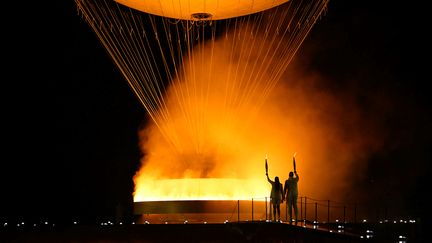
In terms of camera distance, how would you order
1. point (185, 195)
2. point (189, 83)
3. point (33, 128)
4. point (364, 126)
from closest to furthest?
point (185, 195)
point (189, 83)
point (364, 126)
point (33, 128)

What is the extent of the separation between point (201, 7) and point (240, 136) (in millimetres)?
9796

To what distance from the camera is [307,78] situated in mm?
32531

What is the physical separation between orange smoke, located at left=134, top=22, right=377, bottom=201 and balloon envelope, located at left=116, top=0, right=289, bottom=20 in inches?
246

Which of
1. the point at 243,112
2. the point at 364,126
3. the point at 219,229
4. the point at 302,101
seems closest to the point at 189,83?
the point at 243,112

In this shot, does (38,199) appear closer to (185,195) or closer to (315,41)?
(185,195)

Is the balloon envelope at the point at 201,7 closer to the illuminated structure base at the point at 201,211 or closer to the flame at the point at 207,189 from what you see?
the flame at the point at 207,189

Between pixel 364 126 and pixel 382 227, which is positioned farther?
pixel 364 126

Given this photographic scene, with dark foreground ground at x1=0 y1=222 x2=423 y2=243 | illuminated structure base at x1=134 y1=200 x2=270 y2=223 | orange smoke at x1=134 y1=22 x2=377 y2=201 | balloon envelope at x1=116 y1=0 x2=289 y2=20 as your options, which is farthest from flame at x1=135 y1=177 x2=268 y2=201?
balloon envelope at x1=116 y1=0 x2=289 y2=20

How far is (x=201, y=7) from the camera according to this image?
2003 centimetres

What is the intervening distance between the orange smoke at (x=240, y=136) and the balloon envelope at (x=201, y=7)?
6.25m

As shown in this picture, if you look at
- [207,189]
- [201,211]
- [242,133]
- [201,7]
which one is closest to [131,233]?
[201,211]

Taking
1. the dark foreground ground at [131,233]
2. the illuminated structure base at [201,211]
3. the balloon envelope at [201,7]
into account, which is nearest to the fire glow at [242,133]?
the illuminated structure base at [201,211]

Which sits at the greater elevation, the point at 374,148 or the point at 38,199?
the point at 374,148

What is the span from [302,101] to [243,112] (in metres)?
3.73
